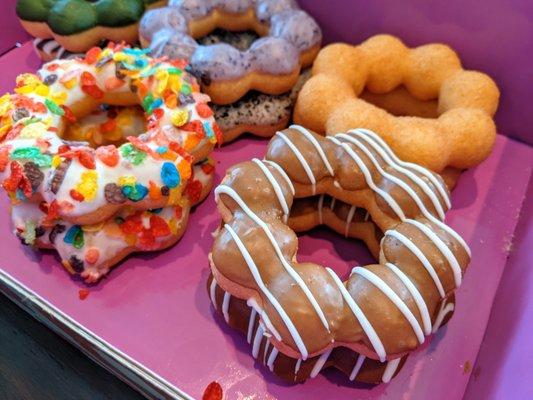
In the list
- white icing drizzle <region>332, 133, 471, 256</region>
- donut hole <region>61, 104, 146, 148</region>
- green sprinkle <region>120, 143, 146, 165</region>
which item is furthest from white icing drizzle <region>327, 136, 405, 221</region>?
donut hole <region>61, 104, 146, 148</region>

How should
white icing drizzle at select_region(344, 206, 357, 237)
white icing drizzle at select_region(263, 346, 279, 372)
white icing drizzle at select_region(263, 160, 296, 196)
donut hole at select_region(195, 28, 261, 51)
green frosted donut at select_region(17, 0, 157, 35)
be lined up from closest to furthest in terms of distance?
white icing drizzle at select_region(263, 346, 279, 372) < white icing drizzle at select_region(263, 160, 296, 196) < white icing drizzle at select_region(344, 206, 357, 237) < green frosted donut at select_region(17, 0, 157, 35) < donut hole at select_region(195, 28, 261, 51)

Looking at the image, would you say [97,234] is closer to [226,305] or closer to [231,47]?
[226,305]

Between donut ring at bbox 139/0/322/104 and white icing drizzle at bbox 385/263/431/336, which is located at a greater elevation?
donut ring at bbox 139/0/322/104

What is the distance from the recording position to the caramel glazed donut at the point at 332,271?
101cm

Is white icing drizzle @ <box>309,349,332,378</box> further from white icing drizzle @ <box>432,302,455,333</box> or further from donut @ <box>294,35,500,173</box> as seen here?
donut @ <box>294,35,500,173</box>

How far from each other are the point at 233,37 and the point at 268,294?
39.1 inches

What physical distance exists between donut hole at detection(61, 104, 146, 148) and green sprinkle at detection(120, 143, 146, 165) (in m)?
0.31

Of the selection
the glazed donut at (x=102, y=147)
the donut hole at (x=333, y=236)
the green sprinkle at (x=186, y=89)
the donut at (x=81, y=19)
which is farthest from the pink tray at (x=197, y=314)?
the donut at (x=81, y=19)

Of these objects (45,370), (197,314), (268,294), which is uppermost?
(268,294)

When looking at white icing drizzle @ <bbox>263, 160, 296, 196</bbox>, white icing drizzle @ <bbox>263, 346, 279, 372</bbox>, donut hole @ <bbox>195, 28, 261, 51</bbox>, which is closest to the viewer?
white icing drizzle @ <bbox>263, 346, 279, 372</bbox>

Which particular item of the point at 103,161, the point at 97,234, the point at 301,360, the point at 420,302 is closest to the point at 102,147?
the point at 103,161

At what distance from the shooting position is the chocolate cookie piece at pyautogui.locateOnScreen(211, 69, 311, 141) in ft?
5.08

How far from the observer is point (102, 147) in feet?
4.08

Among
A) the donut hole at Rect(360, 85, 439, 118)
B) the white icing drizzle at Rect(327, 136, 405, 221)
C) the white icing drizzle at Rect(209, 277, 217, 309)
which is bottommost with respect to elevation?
the white icing drizzle at Rect(209, 277, 217, 309)
